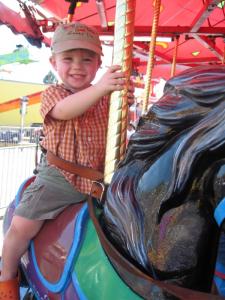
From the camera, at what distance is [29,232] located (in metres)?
1.15

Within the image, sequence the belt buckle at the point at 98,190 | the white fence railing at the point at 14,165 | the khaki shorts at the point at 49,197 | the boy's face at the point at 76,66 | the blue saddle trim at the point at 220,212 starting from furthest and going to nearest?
the white fence railing at the point at 14,165 → the boy's face at the point at 76,66 → the khaki shorts at the point at 49,197 → the belt buckle at the point at 98,190 → the blue saddle trim at the point at 220,212

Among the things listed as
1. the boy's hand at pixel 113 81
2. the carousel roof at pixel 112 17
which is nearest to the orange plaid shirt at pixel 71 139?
the boy's hand at pixel 113 81

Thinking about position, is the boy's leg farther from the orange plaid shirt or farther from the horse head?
the horse head

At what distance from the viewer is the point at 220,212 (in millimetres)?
583

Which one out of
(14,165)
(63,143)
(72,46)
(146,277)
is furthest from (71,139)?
(14,165)

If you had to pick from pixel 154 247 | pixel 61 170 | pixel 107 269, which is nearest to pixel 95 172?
pixel 61 170

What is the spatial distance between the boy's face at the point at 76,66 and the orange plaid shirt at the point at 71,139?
5cm

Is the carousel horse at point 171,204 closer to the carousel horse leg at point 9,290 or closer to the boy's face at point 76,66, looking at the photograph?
the carousel horse leg at point 9,290

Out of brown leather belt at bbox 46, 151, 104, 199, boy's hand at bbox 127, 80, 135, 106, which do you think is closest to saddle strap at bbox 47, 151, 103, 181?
brown leather belt at bbox 46, 151, 104, 199

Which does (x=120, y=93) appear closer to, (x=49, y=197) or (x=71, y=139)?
(x=71, y=139)

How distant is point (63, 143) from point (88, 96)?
24 centimetres

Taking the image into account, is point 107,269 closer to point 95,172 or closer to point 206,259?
point 206,259

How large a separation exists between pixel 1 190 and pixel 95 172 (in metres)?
4.11

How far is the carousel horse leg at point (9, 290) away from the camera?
1197 millimetres
